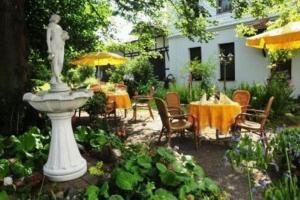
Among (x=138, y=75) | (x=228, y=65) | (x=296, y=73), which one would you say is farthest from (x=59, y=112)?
(x=138, y=75)

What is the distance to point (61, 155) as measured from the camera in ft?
13.6

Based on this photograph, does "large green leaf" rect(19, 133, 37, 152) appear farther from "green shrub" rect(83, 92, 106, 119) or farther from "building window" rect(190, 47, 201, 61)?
"building window" rect(190, 47, 201, 61)

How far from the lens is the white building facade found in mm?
14781

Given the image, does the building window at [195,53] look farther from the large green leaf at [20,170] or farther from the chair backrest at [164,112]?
the large green leaf at [20,170]

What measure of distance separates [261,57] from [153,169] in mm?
12211

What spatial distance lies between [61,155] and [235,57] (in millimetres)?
13165

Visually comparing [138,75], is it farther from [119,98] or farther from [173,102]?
[173,102]

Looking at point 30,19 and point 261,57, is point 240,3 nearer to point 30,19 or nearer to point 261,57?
point 30,19

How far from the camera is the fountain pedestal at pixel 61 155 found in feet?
13.4

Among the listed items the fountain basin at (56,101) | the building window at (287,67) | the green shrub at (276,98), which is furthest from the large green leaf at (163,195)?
the building window at (287,67)

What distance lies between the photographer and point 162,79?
861 inches

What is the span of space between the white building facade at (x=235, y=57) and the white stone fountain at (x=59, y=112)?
11.1 metres

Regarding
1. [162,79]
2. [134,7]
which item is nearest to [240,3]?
[134,7]

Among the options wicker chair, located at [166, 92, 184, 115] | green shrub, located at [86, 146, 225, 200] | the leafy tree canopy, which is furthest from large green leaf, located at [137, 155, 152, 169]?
the leafy tree canopy
